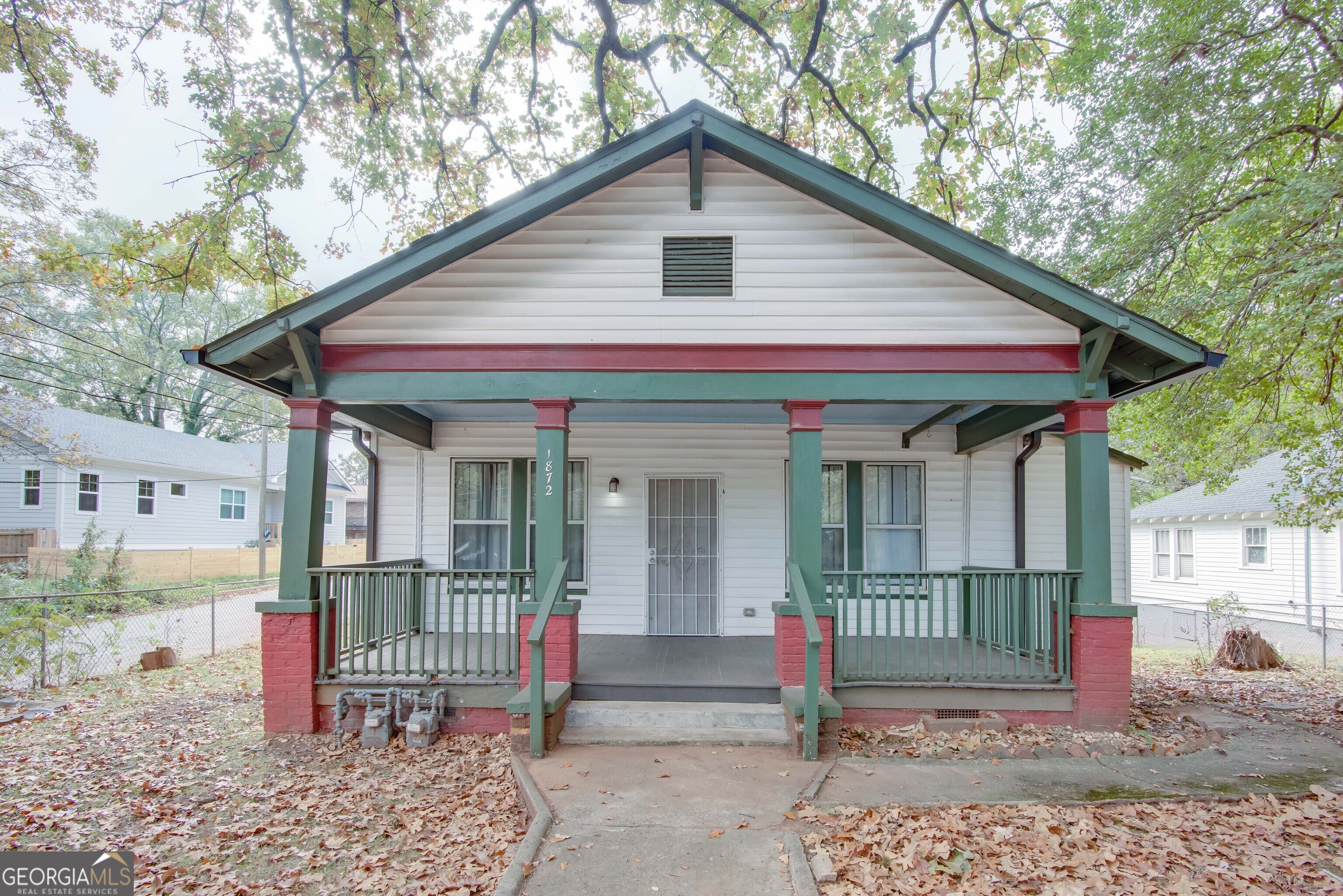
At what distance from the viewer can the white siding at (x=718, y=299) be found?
20.7 feet

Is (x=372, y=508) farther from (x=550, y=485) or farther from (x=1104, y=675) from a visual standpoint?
(x=1104, y=675)

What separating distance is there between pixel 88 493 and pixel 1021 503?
24378mm

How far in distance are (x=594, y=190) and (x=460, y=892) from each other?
5.70m

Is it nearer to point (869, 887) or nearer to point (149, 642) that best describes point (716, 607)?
point (869, 887)

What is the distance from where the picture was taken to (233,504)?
25609 millimetres

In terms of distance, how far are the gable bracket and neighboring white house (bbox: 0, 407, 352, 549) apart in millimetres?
18399

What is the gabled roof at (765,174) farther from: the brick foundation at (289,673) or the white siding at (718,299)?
the brick foundation at (289,673)

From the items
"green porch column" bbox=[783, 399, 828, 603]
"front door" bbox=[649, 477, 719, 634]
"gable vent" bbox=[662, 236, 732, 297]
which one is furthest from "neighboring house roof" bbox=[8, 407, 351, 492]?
"green porch column" bbox=[783, 399, 828, 603]

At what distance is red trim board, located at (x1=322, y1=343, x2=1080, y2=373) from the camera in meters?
6.26

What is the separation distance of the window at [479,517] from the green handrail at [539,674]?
3098 mm

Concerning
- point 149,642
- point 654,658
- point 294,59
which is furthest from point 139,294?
point 654,658

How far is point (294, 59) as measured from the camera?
29.1 feet

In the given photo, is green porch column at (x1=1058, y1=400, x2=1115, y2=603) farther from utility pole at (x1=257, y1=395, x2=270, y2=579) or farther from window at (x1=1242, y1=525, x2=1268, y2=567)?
utility pole at (x1=257, y1=395, x2=270, y2=579)

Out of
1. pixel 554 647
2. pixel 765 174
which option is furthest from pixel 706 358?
pixel 554 647
